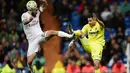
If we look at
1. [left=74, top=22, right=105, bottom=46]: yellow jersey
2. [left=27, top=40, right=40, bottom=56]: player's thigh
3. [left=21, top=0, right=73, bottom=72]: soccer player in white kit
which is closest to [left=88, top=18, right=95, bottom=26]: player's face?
[left=74, top=22, right=105, bottom=46]: yellow jersey

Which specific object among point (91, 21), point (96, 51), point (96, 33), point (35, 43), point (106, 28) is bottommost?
point (96, 51)

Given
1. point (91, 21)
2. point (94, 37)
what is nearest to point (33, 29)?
point (91, 21)

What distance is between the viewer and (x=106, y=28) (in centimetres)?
3009

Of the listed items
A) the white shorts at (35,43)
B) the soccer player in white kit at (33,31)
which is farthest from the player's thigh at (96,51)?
the white shorts at (35,43)

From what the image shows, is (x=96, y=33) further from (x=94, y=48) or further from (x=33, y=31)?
(x=33, y=31)

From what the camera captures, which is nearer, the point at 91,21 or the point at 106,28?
the point at 91,21

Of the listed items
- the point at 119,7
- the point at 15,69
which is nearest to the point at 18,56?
the point at 15,69

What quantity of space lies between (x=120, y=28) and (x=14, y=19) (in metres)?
5.25

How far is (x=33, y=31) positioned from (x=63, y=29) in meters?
9.61

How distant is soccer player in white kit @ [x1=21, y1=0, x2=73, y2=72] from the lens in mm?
20797

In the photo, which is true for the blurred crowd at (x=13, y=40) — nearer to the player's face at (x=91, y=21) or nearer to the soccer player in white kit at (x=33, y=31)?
the soccer player in white kit at (x=33, y=31)

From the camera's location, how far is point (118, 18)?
29.8m

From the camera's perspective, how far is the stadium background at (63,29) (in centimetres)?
2764

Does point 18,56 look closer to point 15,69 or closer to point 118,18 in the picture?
point 15,69
